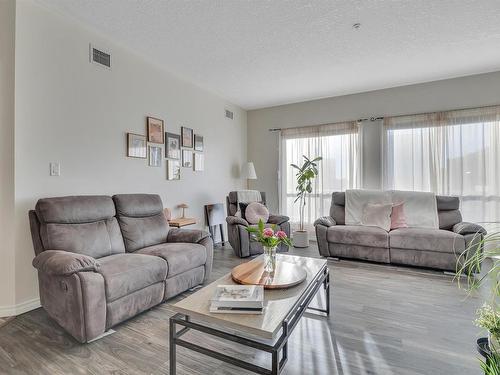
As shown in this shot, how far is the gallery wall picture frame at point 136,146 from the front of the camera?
127 inches

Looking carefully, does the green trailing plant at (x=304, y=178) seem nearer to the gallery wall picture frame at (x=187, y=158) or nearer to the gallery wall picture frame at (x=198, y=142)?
the gallery wall picture frame at (x=198, y=142)

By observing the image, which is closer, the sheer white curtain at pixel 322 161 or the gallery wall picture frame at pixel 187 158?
the gallery wall picture frame at pixel 187 158

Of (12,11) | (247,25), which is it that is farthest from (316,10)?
(12,11)

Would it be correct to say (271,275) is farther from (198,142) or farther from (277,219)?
(198,142)

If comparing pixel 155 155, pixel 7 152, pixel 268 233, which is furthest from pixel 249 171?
pixel 7 152

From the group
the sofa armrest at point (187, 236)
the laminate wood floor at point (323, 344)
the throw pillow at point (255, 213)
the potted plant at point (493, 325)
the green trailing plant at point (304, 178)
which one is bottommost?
the laminate wood floor at point (323, 344)

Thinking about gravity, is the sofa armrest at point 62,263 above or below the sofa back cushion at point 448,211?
below

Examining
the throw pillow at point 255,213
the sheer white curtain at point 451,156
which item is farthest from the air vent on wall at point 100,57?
the sheer white curtain at point 451,156

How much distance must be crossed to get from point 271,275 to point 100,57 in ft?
9.56

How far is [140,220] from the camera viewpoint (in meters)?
2.92

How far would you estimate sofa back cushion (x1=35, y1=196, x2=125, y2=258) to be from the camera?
2.18m

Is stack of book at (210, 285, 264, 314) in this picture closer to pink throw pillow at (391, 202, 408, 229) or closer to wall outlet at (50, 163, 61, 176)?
wall outlet at (50, 163, 61, 176)

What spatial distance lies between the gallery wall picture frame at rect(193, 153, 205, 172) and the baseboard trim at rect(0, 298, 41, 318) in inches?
102

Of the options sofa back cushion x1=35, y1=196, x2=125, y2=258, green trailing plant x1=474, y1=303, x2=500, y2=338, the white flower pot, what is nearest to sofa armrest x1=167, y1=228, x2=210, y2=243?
sofa back cushion x1=35, y1=196, x2=125, y2=258
